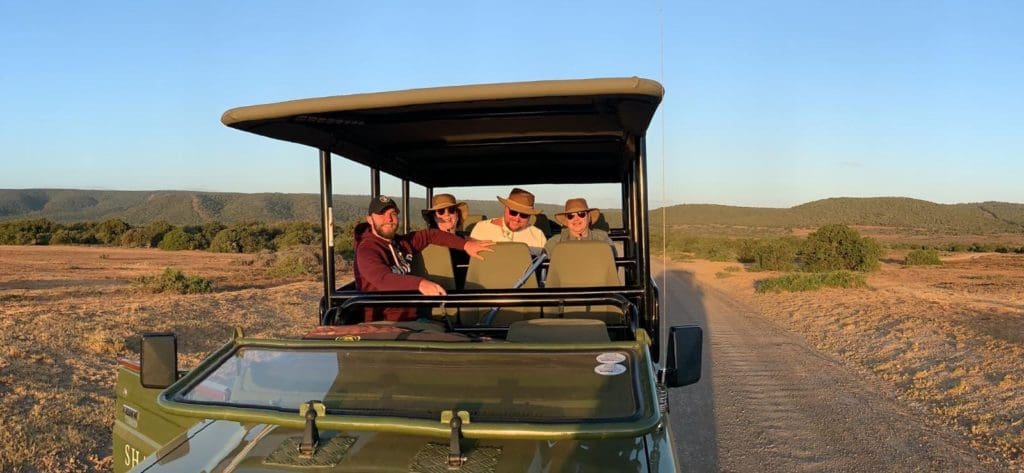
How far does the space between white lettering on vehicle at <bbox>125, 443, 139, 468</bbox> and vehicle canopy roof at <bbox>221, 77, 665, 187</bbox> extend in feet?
5.08

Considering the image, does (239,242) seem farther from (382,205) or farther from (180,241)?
(382,205)

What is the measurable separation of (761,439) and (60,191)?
122994 mm

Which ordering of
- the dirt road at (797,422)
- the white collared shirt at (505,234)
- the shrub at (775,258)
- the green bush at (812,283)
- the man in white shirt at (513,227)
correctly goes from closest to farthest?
the dirt road at (797,422) < the man in white shirt at (513,227) < the white collared shirt at (505,234) < the green bush at (812,283) < the shrub at (775,258)

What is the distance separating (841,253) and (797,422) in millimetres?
21968

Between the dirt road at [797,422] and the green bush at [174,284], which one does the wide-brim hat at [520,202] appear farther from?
the green bush at [174,284]

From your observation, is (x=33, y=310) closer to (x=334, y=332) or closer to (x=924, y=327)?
(x=334, y=332)

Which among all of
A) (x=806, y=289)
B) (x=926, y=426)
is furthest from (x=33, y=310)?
(x=806, y=289)

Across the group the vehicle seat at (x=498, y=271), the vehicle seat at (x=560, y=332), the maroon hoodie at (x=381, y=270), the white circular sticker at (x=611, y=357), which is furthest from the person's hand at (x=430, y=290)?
the white circular sticker at (x=611, y=357)

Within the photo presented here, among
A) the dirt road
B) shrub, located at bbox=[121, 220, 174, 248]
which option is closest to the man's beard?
the dirt road

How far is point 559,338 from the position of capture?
371 centimetres

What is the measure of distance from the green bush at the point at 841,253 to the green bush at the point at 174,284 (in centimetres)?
1895

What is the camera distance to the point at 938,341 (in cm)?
1054

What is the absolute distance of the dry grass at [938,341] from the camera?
6.80 meters

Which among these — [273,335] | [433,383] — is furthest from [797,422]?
[273,335]
